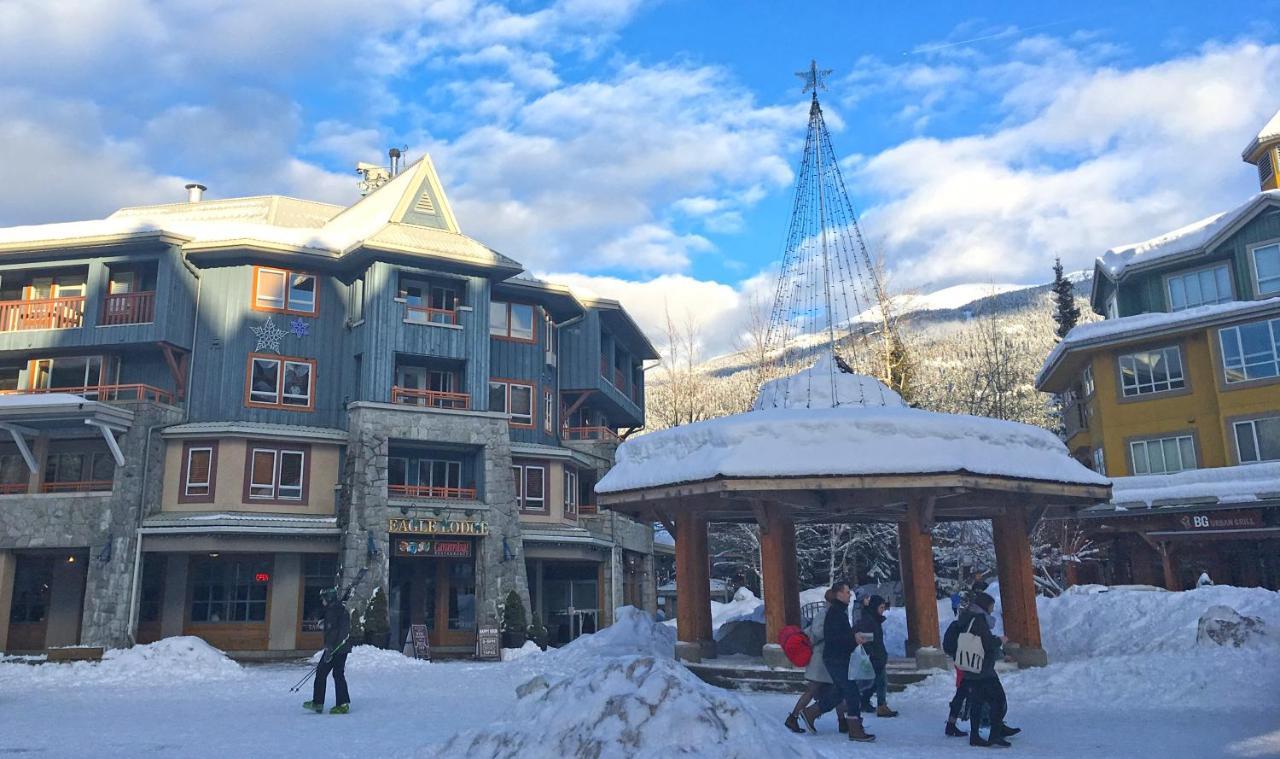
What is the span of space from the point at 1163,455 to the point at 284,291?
32953mm

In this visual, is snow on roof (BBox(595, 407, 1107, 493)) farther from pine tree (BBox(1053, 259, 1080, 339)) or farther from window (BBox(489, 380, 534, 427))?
pine tree (BBox(1053, 259, 1080, 339))

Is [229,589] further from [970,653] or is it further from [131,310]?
[970,653]

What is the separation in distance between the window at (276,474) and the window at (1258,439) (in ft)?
107

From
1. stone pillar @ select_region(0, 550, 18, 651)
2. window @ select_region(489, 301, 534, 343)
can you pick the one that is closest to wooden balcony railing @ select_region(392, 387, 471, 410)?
window @ select_region(489, 301, 534, 343)

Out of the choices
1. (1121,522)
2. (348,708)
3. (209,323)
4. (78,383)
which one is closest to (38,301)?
(78,383)

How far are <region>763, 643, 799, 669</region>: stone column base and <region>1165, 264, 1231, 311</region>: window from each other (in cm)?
2840

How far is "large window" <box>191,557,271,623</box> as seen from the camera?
105 feet

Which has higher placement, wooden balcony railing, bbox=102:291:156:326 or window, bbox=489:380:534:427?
wooden balcony railing, bbox=102:291:156:326

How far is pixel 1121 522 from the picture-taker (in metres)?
34.3

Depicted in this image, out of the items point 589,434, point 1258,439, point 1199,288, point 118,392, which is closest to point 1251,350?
point 1258,439

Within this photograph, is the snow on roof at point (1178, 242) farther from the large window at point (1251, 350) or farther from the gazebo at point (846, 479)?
the gazebo at point (846, 479)

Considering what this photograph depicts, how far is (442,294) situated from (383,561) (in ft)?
34.9

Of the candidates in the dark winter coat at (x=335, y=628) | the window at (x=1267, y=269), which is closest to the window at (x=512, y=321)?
the dark winter coat at (x=335, y=628)

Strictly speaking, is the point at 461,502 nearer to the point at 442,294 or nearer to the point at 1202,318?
the point at 442,294
